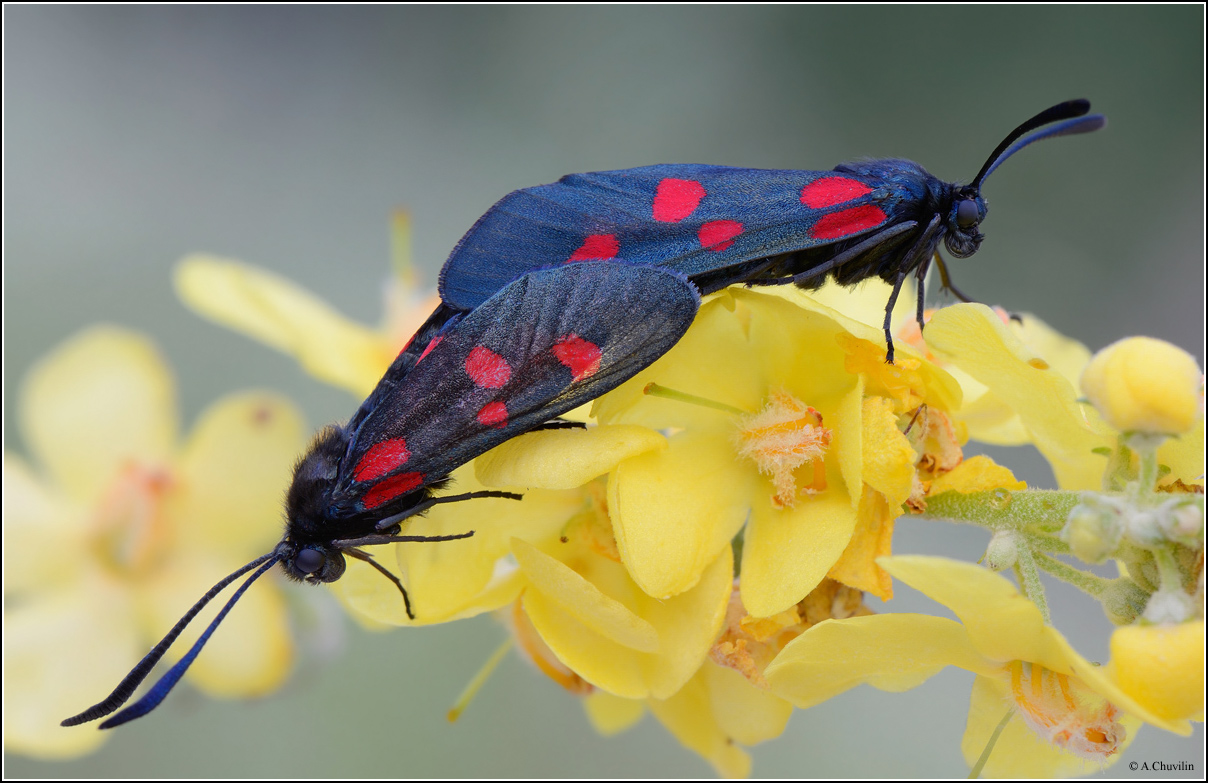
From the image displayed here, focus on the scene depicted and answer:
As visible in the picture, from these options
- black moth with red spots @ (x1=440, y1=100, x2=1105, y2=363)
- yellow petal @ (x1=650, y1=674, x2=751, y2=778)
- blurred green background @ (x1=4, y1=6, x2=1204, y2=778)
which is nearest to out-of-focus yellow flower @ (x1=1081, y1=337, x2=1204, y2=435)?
black moth with red spots @ (x1=440, y1=100, x2=1105, y2=363)

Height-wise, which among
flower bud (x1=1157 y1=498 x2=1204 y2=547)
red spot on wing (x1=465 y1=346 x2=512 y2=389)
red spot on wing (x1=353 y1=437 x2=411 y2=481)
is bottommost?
red spot on wing (x1=353 y1=437 x2=411 y2=481)

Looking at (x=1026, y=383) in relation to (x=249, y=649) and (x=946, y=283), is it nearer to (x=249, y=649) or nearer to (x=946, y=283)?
(x=946, y=283)

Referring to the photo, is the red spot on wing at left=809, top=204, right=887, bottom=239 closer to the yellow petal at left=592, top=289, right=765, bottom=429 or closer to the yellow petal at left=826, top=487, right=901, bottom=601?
the yellow petal at left=592, top=289, right=765, bottom=429

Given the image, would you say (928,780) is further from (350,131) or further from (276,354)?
A: (350,131)

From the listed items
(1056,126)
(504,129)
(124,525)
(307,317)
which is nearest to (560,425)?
(1056,126)

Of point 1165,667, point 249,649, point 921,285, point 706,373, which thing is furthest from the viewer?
point 249,649

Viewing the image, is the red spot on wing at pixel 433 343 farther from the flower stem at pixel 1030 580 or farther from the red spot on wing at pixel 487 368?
Answer: the flower stem at pixel 1030 580

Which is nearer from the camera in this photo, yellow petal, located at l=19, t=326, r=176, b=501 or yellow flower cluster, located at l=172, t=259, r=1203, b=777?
yellow flower cluster, located at l=172, t=259, r=1203, b=777

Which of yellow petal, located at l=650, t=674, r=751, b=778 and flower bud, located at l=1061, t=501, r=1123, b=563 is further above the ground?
flower bud, located at l=1061, t=501, r=1123, b=563
